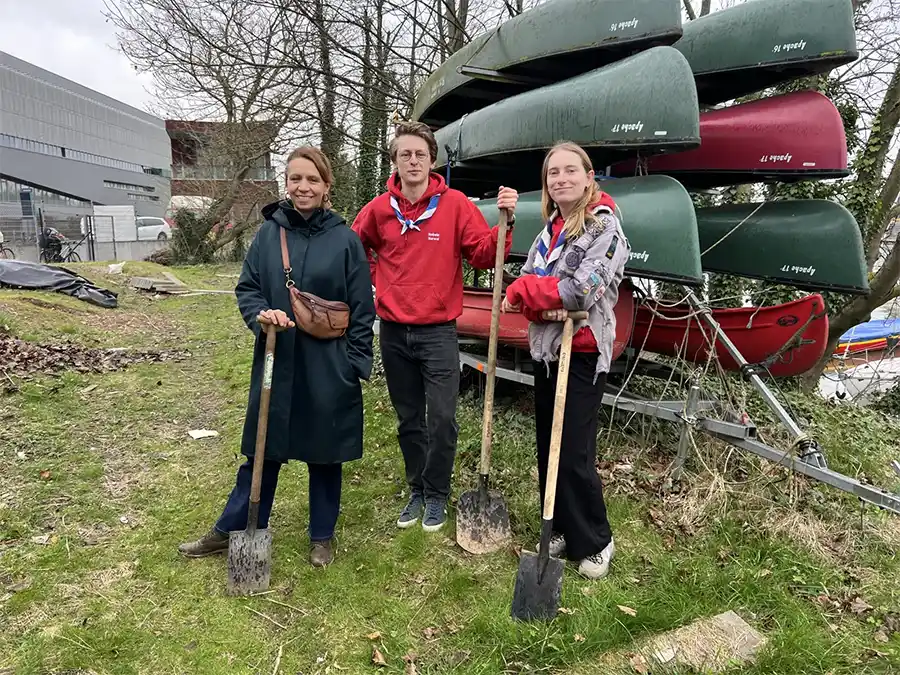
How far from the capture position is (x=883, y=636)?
8.21 feet

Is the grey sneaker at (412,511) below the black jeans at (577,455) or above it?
below

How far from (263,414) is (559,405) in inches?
53.6

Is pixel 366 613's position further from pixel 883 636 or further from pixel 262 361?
pixel 883 636

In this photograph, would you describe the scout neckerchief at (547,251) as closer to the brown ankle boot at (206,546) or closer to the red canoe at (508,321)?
the red canoe at (508,321)

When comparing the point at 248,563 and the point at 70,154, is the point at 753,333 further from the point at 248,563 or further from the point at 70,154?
the point at 70,154

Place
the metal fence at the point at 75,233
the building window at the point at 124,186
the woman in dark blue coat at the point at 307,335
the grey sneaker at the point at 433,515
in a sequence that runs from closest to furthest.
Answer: the woman in dark blue coat at the point at 307,335
the grey sneaker at the point at 433,515
the metal fence at the point at 75,233
the building window at the point at 124,186

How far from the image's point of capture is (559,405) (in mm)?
2516

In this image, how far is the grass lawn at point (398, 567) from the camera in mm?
2424

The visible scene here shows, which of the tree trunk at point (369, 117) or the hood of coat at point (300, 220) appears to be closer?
the hood of coat at point (300, 220)

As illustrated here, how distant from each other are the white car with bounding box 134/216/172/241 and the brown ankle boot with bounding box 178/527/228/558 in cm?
2858

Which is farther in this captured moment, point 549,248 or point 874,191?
point 874,191

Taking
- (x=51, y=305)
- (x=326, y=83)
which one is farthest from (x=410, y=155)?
(x=51, y=305)

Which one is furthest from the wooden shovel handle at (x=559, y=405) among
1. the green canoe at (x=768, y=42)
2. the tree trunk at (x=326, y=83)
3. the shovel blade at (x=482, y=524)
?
the tree trunk at (x=326, y=83)

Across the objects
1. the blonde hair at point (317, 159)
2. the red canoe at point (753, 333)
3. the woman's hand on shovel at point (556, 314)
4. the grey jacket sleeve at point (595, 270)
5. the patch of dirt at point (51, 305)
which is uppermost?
the blonde hair at point (317, 159)
